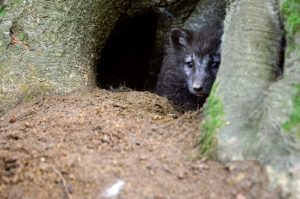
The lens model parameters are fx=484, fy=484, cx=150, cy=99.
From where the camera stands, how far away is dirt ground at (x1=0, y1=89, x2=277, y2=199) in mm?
2682

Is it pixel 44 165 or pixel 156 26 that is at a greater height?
pixel 44 165

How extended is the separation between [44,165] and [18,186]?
0.19 m

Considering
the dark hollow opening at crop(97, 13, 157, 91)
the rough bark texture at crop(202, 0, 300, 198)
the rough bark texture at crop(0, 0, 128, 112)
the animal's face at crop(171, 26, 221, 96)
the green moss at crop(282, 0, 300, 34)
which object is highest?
the green moss at crop(282, 0, 300, 34)

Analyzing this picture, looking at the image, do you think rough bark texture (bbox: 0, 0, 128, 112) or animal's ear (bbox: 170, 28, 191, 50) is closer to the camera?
rough bark texture (bbox: 0, 0, 128, 112)

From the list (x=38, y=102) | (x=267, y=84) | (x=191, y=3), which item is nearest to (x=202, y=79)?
(x=191, y=3)

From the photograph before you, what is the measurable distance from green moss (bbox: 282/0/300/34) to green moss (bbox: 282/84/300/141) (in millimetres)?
470

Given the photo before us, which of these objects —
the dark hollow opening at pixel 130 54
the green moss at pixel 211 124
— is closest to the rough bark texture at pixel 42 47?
the dark hollow opening at pixel 130 54

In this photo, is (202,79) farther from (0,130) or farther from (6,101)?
(0,130)

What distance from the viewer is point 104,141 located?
3.17 metres

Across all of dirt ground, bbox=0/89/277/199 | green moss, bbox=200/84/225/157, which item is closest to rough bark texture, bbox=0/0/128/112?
dirt ground, bbox=0/89/277/199

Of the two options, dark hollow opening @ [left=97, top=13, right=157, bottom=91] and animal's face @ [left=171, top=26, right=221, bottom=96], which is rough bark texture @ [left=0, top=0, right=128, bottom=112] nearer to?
animal's face @ [left=171, top=26, right=221, bottom=96]

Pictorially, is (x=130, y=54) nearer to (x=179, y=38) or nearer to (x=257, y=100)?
(x=179, y=38)

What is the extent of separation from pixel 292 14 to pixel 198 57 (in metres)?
2.74

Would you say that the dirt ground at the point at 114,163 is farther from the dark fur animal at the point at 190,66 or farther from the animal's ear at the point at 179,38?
the animal's ear at the point at 179,38
